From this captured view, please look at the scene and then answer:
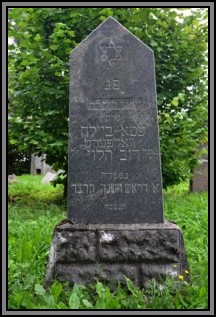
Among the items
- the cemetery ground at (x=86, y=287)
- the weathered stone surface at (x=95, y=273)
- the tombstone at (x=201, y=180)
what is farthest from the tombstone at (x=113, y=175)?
the tombstone at (x=201, y=180)

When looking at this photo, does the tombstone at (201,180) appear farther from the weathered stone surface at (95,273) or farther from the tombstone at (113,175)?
the weathered stone surface at (95,273)

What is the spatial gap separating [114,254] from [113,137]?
0.99 meters

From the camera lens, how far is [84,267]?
3.58 m

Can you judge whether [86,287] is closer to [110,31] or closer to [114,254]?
[114,254]

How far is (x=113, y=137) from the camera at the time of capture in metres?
3.77

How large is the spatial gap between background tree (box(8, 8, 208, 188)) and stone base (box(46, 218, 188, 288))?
3.09 m

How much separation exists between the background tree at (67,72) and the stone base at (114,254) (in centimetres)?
309

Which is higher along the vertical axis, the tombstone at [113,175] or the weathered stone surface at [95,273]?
the tombstone at [113,175]

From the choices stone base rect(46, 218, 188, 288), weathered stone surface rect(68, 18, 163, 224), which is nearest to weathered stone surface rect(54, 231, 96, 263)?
stone base rect(46, 218, 188, 288)

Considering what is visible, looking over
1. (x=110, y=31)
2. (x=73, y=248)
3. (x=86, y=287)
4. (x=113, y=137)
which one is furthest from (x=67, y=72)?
(x=86, y=287)

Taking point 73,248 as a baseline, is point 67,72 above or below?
above

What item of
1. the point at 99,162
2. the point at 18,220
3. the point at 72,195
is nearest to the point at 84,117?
the point at 99,162

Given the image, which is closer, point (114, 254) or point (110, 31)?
point (114, 254)

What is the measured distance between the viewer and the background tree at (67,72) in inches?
263
